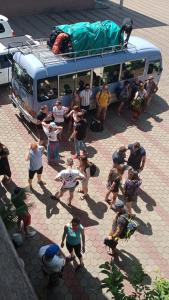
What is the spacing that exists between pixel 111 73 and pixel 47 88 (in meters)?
2.82

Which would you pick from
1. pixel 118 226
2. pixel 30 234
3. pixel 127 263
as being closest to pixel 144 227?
pixel 127 263

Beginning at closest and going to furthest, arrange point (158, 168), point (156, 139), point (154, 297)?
point (154, 297), point (158, 168), point (156, 139)

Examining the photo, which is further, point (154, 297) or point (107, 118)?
point (107, 118)

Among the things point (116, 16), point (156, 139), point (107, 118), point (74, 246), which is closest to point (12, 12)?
point (116, 16)

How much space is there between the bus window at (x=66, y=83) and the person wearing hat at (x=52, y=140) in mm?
1900

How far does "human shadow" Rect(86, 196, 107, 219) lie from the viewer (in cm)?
1019

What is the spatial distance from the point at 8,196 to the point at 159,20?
20.5 metres

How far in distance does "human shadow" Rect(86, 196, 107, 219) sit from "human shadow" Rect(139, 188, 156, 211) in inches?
49.0

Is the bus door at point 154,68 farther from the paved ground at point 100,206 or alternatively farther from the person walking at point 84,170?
the person walking at point 84,170

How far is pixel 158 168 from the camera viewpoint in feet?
40.0

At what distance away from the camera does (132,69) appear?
47.7ft

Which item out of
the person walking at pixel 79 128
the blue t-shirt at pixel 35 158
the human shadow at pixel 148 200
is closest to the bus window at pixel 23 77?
the person walking at pixel 79 128

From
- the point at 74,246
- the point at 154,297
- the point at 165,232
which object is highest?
the point at 154,297

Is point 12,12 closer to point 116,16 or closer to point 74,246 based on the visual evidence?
point 116,16
